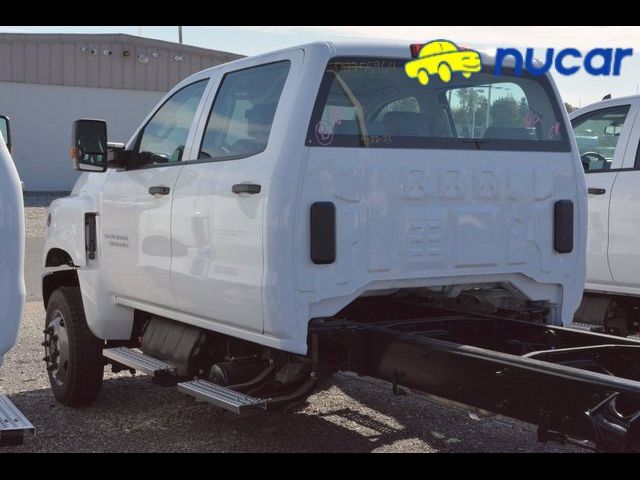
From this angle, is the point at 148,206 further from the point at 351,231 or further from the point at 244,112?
the point at 351,231

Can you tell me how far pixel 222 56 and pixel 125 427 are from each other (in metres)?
26.7

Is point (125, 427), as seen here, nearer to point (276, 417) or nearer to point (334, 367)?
point (276, 417)

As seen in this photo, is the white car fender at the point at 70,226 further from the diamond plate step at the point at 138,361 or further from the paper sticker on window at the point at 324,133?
the paper sticker on window at the point at 324,133

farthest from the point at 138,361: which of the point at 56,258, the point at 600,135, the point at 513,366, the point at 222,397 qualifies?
the point at 600,135

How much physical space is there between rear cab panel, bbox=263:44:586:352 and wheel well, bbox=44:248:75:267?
2747mm

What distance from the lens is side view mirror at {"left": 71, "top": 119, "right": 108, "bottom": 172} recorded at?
566 cm

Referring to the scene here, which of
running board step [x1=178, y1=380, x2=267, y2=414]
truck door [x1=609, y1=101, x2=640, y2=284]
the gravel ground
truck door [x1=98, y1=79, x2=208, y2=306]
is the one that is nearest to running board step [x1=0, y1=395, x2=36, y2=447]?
running board step [x1=178, y1=380, x2=267, y2=414]

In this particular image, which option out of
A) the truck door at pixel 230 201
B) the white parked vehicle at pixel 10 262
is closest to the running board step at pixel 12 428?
the white parked vehicle at pixel 10 262

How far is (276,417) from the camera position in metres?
5.91

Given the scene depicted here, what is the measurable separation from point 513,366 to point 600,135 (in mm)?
4293

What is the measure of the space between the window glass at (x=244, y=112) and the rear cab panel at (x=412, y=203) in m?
0.28

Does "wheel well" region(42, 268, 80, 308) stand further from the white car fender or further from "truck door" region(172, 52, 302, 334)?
"truck door" region(172, 52, 302, 334)

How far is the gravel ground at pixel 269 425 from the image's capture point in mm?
5371

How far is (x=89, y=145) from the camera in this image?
5723 millimetres
